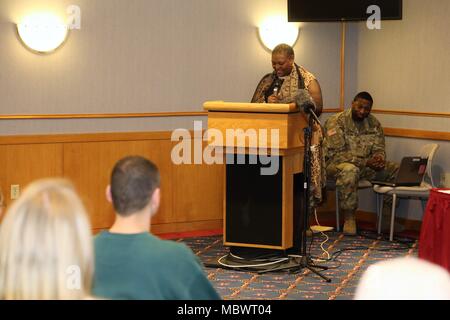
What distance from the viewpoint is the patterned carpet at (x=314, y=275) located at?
19.2 feet

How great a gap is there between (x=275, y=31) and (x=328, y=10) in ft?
1.90

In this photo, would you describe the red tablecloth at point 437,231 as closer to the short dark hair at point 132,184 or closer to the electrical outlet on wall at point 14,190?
the electrical outlet on wall at point 14,190

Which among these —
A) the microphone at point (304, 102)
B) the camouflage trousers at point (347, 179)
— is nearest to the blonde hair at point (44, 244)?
the microphone at point (304, 102)

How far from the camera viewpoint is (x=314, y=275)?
21.0 ft

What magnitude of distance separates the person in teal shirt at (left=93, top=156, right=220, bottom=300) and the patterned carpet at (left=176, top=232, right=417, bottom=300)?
121 inches

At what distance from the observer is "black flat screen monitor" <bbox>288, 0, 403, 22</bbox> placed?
8195mm

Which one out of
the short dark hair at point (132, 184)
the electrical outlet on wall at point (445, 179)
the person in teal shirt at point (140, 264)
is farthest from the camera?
the electrical outlet on wall at point (445, 179)

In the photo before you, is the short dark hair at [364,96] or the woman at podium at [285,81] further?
the short dark hair at [364,96]

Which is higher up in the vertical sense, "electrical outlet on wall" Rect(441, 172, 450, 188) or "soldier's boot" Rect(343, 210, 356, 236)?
"electrical outlet on wall" Rect(441, 172, 450, 188)

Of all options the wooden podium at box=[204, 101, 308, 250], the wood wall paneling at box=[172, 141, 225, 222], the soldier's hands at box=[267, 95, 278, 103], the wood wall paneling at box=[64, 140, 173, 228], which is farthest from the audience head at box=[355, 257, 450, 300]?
the wood wall paneling at box=[172, 141, 225, 222]

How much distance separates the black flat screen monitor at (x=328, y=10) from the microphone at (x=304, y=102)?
2.42m

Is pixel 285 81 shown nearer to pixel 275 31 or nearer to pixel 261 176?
pixel 261 176

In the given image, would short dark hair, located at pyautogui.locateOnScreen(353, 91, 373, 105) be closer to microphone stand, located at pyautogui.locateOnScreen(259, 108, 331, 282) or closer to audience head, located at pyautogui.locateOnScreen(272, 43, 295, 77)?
audience head, located at pyautogui.locateOnScreen(272, 43, 295, 77)
